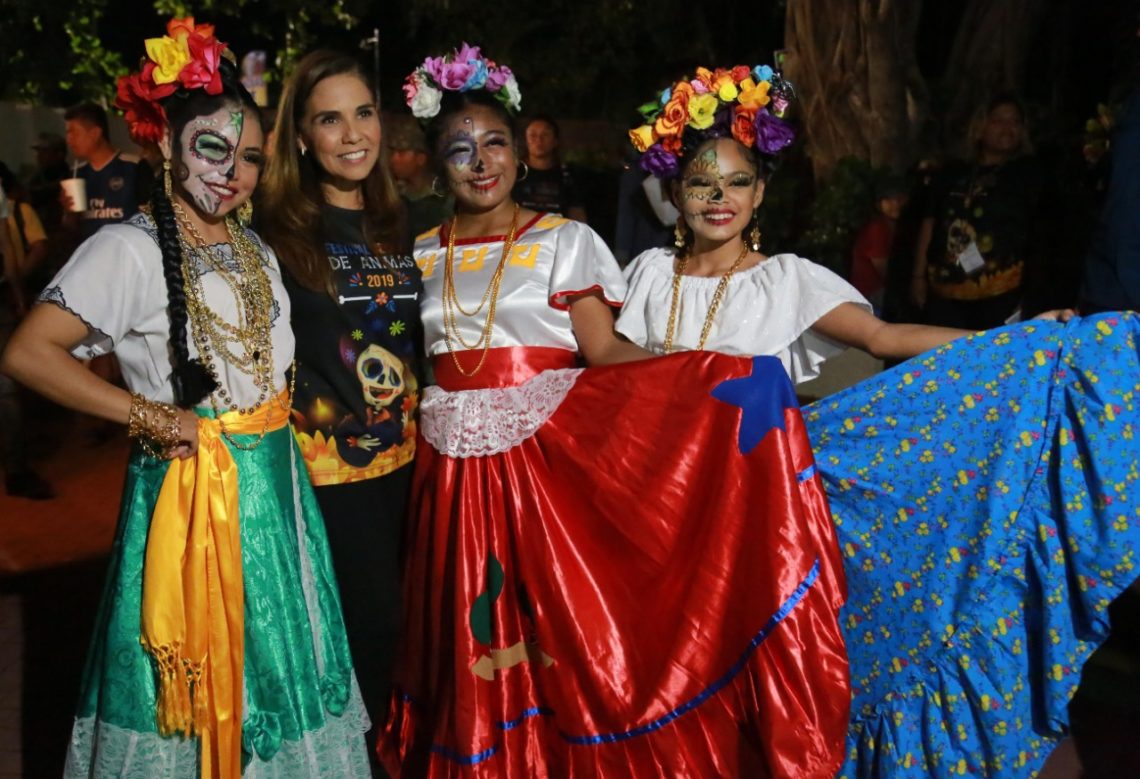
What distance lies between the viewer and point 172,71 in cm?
274

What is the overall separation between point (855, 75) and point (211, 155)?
327 inches

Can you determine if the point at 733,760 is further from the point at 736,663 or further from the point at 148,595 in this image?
the point at 148,595

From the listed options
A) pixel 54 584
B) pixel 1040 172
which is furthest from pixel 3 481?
pixel 1040 172

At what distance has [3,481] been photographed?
23.3 feet

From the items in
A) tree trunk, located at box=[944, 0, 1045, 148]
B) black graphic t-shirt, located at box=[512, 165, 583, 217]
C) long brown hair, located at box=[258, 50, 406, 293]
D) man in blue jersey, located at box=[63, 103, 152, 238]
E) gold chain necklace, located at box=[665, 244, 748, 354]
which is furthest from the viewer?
tree trunk, located at box=[944, 0, 1045, 148]

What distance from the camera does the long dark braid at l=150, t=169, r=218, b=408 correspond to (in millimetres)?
2654

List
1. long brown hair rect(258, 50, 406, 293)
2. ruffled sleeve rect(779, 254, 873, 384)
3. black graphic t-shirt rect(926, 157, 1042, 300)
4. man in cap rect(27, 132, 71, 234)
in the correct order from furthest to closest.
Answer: man in cap rect(27, 132, 71, 234) < black graphic t-shirt rect(926, 157, 1042, 300) < ruffled sleeve rect(779, 254, 873, 384) < long brown hair rect(258, 50, 406, 293)

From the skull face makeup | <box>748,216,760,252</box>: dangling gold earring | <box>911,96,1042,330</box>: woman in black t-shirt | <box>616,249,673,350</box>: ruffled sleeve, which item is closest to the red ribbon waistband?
the skull face makeup

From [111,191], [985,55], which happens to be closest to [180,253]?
[111,191]

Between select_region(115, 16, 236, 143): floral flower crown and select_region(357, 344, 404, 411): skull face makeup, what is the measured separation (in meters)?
0.85

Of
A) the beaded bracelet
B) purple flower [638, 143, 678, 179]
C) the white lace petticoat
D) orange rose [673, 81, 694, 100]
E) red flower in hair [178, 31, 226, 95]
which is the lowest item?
the white lace petticoat

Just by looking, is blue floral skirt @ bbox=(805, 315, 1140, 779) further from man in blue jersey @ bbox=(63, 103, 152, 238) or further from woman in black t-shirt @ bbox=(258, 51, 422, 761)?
man in blue jersey @ bbox=(63, 103, 152, 238)

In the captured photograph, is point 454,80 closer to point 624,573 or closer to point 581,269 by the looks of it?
point 581,269

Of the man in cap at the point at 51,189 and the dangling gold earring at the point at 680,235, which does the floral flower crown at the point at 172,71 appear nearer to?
the dangling gold earring at the point at 680,235
